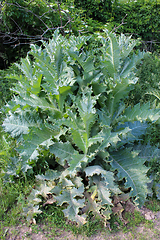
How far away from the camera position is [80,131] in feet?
7.06

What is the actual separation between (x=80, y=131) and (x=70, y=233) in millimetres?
994

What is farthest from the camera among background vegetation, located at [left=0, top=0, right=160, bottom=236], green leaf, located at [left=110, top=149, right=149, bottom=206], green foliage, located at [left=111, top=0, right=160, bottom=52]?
green foliage, located at [left=111, top=0, right=160, bottom=52]

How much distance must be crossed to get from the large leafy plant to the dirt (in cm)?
16

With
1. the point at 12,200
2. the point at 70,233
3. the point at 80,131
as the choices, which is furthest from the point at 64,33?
the point at 70,233

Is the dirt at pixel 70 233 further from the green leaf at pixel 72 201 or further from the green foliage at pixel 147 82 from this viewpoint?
the green foliage at pixel 147 82

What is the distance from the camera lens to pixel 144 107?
2578mm

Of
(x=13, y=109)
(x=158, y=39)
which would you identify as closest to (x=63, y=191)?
(x=13, y=109)

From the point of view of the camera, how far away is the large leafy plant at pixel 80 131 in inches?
83.9

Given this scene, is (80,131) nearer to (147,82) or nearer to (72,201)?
(72,201)

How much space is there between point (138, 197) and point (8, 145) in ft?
5.78

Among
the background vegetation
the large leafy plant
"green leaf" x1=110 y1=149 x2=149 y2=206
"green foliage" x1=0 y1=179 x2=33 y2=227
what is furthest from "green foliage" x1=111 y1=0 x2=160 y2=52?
"green foliage" x1=0 y1=179 x2=33 y2=227

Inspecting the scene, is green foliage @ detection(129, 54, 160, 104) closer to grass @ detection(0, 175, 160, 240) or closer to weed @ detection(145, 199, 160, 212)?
weed @ detection(145, 199, 160, 212)

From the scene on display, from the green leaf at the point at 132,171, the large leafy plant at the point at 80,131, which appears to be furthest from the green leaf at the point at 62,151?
the green leaf at the point at 132,171

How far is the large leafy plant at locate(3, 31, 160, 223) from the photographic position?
6.99 ft
